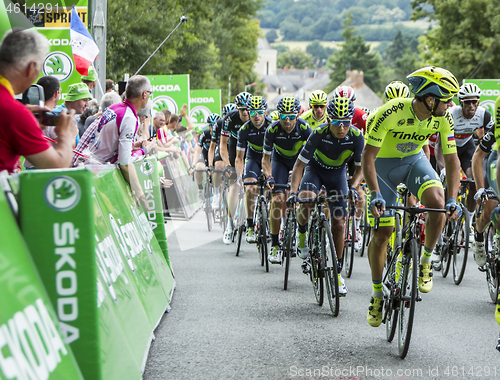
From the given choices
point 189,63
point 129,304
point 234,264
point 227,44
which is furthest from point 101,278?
point 227,44

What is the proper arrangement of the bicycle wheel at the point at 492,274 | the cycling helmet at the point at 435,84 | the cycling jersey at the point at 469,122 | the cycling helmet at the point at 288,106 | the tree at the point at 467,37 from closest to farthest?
the cycling helmet at the point at 435,84 → the bicycle wheel at the point at 492,274 → the cycling helmet at the point at 288,106 → the cycling jersey at the point at 469,122 → the tree at the point at 467,37

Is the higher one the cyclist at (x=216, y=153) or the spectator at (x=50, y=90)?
the spectator at (x=50, y=90)

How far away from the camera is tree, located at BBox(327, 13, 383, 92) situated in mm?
122644

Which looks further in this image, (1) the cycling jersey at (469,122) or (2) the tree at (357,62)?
(2) the tree at (357,62)

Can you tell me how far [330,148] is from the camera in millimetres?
7281

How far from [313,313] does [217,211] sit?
780cm

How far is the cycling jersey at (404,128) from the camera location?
550 cm

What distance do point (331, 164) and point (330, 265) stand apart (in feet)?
4.78

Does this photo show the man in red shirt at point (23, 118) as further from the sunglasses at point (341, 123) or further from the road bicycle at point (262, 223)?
the road bicycle at point (262, 223)

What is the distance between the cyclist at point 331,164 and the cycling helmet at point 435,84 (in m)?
1.62

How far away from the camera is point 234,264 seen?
9.38m

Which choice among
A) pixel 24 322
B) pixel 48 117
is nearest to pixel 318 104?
pixel 48 117

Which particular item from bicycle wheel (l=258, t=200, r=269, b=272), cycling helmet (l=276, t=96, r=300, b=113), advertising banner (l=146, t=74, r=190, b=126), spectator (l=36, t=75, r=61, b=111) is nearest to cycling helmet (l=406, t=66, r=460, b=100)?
cycling helmet (l=276, t=96, r=300, b=113)

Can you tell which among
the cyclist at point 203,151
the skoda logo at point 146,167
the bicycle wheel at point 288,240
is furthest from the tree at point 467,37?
the skoda logo at point 146,167
